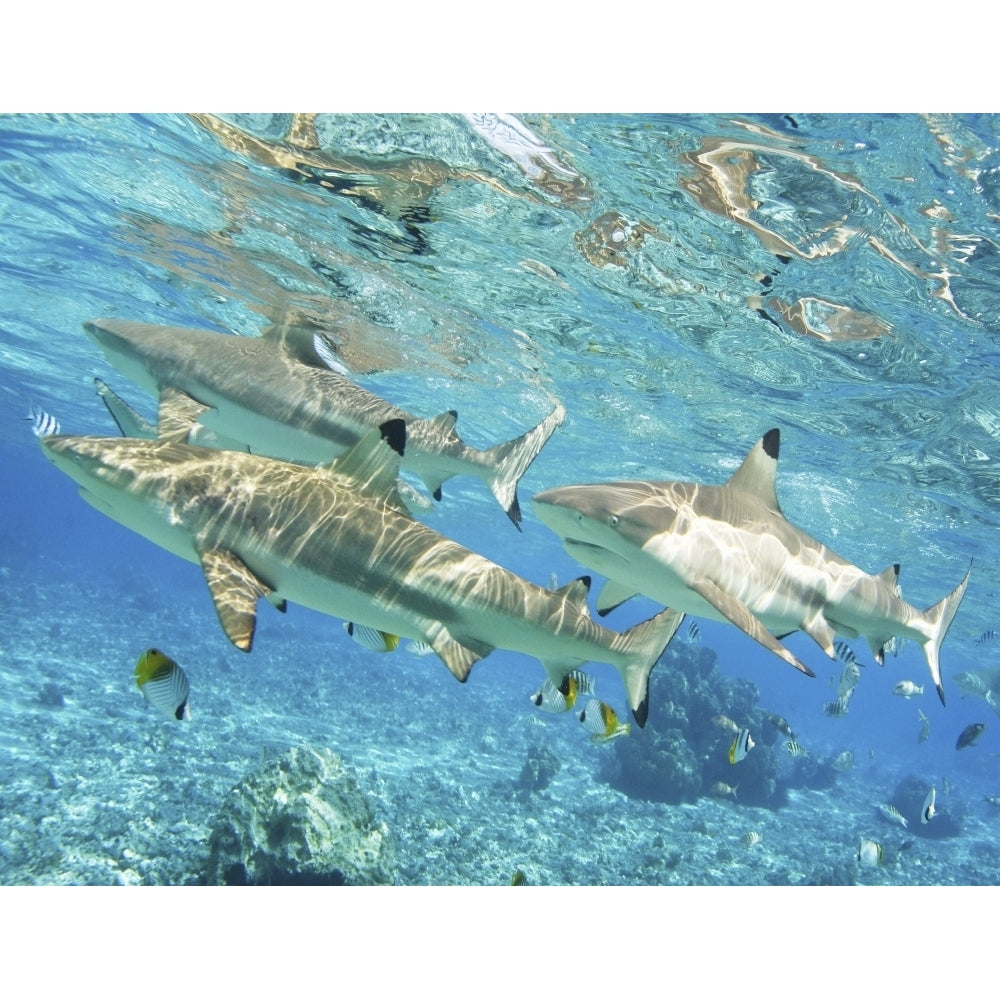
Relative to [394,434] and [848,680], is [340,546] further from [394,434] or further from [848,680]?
[848,680]

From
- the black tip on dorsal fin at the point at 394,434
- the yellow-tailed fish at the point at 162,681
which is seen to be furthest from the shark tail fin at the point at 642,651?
the yellow-tailed fish at the point at 162,681

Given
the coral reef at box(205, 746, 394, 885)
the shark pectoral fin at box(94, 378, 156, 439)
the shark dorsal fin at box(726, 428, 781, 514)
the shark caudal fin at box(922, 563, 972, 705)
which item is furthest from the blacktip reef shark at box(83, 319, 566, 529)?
the shark caudal fin at box(922, 563, 972, 705)

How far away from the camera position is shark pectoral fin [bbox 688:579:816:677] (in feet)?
13.7

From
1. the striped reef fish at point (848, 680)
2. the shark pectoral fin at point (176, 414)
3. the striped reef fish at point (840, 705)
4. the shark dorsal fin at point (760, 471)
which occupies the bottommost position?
the striped reef fish at point (840, 705)

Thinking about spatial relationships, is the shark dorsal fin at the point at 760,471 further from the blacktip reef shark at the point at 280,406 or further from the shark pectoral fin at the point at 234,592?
the shark pectoral fin at the point at 234,592

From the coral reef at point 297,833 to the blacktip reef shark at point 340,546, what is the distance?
182 inches

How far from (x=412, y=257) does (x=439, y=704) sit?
77.1 ft

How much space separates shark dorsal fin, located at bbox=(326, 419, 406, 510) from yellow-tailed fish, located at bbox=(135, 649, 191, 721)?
2593 millimetres

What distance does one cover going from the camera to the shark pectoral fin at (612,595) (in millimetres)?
6133

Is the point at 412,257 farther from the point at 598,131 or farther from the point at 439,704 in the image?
the point at 439,704

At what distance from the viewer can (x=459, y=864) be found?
11.7m

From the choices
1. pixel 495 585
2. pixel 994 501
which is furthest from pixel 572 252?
pixel 994 501

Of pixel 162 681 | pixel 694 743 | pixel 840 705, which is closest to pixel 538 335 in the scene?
pixel 840 705

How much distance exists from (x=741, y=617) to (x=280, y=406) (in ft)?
19.2
